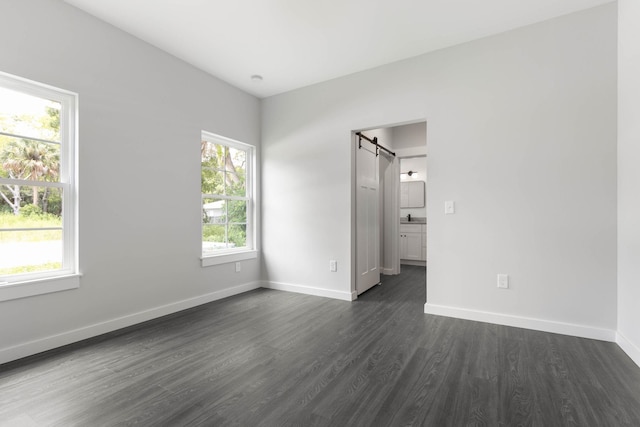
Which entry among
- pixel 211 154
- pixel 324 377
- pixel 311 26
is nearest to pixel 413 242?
pixel 211 154

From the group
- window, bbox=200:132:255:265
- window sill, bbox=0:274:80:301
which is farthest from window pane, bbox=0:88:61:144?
window, bbox=200:132:255:265

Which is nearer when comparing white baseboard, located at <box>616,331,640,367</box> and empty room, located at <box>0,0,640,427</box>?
empty room, located at <box>0,0,640,427</box>

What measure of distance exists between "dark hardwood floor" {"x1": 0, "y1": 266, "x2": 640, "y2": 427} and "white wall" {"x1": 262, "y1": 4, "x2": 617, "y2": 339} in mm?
360

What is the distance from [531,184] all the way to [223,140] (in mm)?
3489

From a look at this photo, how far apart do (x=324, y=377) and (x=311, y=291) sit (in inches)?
81.4

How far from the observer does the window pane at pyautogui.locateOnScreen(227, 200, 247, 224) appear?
4141mm

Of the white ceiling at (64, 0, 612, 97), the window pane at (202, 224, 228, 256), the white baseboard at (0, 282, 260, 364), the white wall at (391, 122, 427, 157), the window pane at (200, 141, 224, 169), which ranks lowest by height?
the white baseboard at (0, 282, 260, 364)

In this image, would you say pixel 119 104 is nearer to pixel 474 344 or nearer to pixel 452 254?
pixel 452 254

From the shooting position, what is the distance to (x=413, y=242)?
640 cm

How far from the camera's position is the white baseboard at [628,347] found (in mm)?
2115

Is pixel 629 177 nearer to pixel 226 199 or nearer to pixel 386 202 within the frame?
pixel 386 202

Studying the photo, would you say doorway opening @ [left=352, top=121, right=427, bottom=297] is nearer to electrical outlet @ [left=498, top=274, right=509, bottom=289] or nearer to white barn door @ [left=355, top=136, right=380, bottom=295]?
white barn door @ [left=355, top=136, right=380, bottom=295]

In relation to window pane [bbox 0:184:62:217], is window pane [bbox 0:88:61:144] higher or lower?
higher

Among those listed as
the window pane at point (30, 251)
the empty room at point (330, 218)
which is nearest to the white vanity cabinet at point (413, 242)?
the empty room at point (330, 218)
